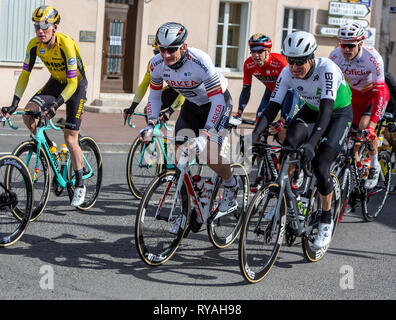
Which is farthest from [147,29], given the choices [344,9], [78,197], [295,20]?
[78,197]

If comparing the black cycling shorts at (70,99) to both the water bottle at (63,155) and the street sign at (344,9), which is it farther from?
the street sign at (344,9)

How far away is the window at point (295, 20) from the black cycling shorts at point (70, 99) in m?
14.8

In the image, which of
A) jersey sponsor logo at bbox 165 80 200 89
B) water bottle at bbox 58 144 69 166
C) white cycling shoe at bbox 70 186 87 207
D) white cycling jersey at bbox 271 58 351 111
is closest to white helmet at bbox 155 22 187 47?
jersey sponsor logo at bbox 165 80 200 89

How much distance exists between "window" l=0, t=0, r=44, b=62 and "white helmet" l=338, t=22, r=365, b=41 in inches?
470

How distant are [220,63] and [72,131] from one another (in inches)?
553

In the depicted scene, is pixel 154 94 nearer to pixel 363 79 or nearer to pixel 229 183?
pixel 229 183

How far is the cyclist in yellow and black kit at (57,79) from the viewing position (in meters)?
7.29

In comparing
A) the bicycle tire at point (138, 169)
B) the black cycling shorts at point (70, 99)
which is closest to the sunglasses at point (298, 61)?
the black cycling shorts at point (70, 99)

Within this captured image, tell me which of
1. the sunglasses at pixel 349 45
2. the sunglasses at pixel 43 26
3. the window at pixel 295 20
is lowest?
the sunglasses at pixel 43 26

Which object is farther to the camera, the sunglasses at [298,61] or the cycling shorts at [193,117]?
the cycling shorts at [193,117]

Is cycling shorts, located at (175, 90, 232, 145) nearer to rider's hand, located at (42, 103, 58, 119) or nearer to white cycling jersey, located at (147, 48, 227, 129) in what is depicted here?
white cycling jersey, located at (147, 48, 227, 129)

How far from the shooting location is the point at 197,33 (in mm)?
20578
